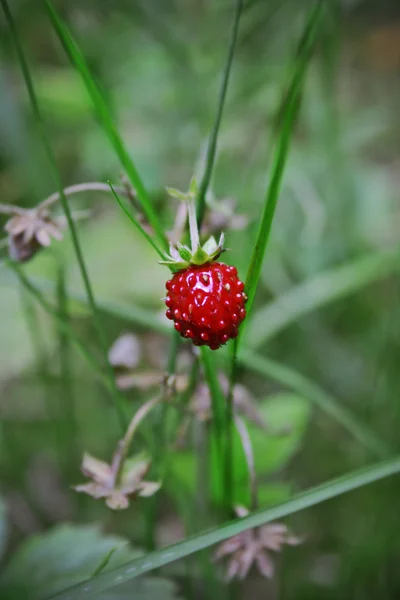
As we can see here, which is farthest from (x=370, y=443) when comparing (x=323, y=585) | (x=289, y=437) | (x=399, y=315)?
(x=399, y=315)

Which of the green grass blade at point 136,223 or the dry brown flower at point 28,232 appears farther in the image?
the dry brown flower at point 28,232

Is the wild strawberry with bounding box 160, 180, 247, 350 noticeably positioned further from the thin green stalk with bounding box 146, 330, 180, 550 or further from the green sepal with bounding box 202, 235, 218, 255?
the thin green stalk with bounding box 146, 330, 180, 550

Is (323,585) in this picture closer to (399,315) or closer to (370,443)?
(370,443)

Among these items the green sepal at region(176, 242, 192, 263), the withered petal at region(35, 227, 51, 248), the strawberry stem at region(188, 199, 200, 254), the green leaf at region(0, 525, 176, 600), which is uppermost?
the withered petal at region(35, 227, 51, 248)

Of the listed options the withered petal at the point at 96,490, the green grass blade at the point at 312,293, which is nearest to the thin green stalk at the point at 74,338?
the withered petal at the point at 96,490

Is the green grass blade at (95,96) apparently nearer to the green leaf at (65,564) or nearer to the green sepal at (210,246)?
the green sepal at (210,246)

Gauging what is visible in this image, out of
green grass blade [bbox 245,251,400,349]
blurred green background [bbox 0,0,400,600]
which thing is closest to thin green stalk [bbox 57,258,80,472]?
blurred green background [bbox 0,0,400,600]
